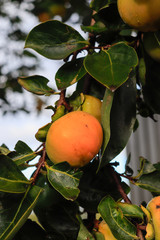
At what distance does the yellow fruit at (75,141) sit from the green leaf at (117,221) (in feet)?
0.19

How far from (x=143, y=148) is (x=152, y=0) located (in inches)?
101

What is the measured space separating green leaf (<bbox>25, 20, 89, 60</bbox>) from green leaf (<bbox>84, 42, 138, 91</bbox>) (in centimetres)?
4

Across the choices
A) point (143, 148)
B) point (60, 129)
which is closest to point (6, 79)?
point (143, 148)

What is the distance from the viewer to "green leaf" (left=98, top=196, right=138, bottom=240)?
394 millimetres

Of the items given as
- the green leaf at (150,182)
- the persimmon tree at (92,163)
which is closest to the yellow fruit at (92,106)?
the persimmon tree at (92,163)

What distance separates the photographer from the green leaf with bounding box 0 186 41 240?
38cm

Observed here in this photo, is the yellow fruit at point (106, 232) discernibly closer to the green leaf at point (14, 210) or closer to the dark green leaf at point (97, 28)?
the green leaf at point (14, 210)

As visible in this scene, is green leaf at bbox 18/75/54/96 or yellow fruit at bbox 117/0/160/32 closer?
yellow fruit at bbox 117/0/160/32

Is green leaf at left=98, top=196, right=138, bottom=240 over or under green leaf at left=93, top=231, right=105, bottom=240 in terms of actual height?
over

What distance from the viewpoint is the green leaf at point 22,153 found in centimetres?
47

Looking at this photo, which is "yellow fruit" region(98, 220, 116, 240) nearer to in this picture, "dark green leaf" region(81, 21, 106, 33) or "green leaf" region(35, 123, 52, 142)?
"green leaf" region(35, 123, 52, 142)

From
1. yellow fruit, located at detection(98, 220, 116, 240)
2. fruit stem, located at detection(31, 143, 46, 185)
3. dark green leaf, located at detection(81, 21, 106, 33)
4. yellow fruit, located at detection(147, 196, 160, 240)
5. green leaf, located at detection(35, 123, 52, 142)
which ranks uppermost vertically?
dark green leaf, located at detection(81, 21, 106, 33)

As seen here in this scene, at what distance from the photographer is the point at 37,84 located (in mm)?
502

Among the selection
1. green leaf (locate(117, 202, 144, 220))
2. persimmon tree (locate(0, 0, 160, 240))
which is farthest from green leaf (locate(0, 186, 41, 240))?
green leaf (locate(117, 202, 144, 220))
